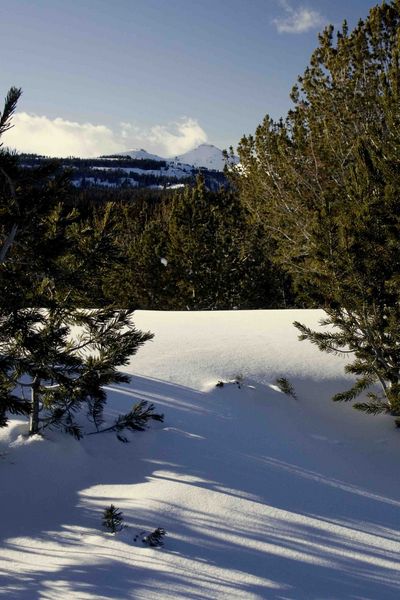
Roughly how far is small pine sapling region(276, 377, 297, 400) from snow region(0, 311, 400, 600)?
9cm

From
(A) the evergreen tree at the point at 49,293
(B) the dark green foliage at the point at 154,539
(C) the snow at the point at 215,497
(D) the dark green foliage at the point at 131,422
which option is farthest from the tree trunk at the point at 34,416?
(B) the dark green foliage at the point at 154,539

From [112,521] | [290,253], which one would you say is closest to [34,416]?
[112,521]

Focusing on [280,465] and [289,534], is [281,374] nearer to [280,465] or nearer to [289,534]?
[280,465]

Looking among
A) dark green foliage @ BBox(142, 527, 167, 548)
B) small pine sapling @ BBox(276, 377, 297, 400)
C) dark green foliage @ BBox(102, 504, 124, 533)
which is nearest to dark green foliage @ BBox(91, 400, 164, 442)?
dark green foliage @ BBox(102, 504, 124, 533)

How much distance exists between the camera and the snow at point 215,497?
2928 millimetres

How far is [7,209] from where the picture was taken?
288 cm

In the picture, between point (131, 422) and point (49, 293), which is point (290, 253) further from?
point (49, 293)

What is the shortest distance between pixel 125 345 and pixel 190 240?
62.5 ft

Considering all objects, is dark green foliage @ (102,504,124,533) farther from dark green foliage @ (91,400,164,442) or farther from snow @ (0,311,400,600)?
dark green foliage @ (91,400,164,442)

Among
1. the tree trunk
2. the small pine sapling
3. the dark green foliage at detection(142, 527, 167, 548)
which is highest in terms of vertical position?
the small pine sapling

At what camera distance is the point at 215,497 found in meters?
3.78

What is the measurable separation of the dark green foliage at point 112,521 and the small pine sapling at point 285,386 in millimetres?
3329

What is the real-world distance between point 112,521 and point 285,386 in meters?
3.50

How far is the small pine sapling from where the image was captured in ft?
20.1
